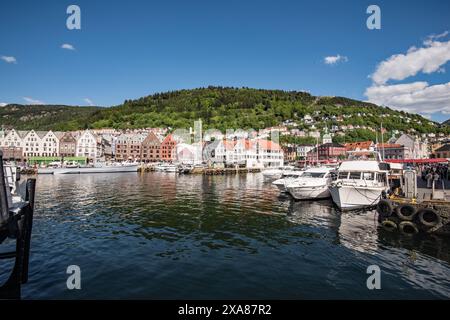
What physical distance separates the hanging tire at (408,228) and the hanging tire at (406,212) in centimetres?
42

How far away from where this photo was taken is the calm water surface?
10688mm

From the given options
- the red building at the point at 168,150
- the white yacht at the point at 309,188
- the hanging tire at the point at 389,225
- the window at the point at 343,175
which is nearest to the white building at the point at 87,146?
the red building at the point at 168,150

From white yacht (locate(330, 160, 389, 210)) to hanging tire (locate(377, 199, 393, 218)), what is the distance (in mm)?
4726

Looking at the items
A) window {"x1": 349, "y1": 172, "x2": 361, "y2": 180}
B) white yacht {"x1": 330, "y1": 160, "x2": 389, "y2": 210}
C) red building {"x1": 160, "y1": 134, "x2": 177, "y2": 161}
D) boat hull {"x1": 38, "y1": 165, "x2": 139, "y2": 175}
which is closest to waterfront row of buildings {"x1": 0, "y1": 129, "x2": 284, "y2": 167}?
red building {"x1": 160, "y1": 134, "x2": 177, "y2": 161}

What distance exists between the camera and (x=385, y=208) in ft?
68.5

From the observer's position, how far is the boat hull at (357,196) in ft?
85.2

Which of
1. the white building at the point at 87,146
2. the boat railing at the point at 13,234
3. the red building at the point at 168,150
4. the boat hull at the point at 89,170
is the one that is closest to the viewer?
the boat railing at the point at 13,234

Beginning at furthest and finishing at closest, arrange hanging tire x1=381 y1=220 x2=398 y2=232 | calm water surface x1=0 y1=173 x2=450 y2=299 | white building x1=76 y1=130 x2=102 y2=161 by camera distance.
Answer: white building x1=76 y1=130 x2=102 y2=161, hanging tire x1=381 y1=220 x2=398 y2=232, calm water surface x1=0 y1=173 x2=450 y2=299

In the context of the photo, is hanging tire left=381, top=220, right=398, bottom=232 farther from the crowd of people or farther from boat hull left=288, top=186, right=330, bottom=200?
boat hull left=288, top=186, right=330, bottom=200

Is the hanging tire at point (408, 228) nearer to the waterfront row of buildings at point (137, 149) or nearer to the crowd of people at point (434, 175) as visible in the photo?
the crowd of people at point (434, 175)

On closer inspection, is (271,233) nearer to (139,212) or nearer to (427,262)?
(427,262)

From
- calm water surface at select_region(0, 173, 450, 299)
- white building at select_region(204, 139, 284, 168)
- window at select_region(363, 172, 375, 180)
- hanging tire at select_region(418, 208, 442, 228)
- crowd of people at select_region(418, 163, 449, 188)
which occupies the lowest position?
calm water surface at select_region(0, 173, 450, 299)
